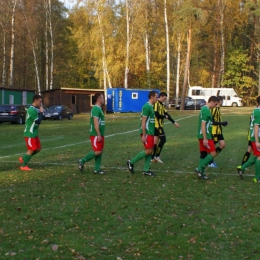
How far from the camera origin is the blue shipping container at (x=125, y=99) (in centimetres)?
5156

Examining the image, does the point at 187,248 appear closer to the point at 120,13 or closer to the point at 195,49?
the point at 120,13

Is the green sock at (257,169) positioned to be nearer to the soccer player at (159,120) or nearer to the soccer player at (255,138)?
the soccer player at (255,138)

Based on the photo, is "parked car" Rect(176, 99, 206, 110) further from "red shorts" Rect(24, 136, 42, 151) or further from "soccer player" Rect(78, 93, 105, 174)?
"soccer player" Rect(78, 93, 105, 174)

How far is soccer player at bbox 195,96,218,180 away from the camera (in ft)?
33.7

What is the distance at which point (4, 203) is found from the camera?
796 cm

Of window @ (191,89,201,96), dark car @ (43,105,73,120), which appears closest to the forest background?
window @ (191,89,201,96)

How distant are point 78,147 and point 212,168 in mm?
6495

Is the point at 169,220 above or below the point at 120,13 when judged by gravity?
below

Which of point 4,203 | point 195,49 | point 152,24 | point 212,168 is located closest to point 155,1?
point 152,24

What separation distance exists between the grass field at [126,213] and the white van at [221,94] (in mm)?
53457

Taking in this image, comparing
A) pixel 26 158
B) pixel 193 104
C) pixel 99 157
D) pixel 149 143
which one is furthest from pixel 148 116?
pixel 193 104

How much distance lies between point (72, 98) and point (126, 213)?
44929mm

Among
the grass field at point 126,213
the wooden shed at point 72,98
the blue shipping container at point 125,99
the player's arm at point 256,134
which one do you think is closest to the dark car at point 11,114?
the wooden shed at point 72,98

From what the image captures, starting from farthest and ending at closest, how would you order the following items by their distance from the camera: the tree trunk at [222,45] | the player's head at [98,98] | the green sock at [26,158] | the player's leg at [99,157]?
the tree trunk at [222,45]
the green sock at [26,158]
the player's leg at [99,157]
the player's head at [98,98]
